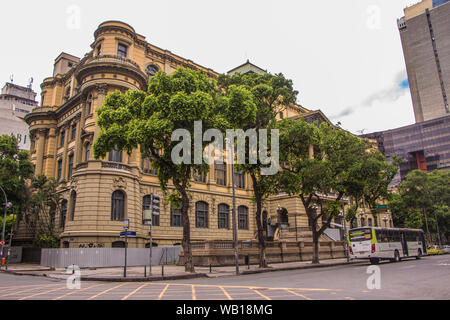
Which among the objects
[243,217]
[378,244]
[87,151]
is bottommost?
[378,244]

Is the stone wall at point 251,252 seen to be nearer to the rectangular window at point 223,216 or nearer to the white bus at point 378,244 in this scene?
the white bus at point 378,244

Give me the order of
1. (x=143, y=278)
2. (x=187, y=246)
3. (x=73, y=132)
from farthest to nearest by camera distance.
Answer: (x=73, y=132) < (x=187, y=246) < (x=143, y=278)

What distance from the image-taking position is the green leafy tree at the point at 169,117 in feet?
68.0

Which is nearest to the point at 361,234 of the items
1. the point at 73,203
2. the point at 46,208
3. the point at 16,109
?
the point at 73,203

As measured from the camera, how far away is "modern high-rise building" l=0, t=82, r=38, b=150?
77.7 meters

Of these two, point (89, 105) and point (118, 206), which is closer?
point (118, 206)

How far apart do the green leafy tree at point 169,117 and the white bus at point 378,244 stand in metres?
14.4

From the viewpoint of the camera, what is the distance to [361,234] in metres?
28.4

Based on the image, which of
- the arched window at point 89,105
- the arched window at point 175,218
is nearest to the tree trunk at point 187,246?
the arched window at point 175,218

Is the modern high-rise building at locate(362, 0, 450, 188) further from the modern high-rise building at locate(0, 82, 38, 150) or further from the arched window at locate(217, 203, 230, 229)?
the modern high-rise building at locate(0, 82, 38, 150)

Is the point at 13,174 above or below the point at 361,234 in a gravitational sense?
above

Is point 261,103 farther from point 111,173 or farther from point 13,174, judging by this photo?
point 13,174

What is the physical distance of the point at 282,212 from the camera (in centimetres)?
4625

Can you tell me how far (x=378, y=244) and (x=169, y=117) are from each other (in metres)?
19.6
